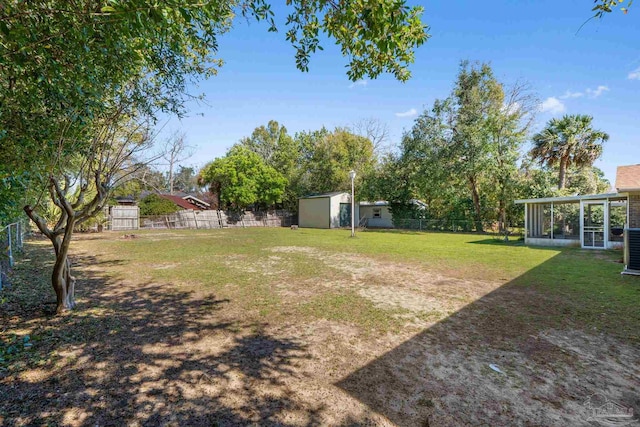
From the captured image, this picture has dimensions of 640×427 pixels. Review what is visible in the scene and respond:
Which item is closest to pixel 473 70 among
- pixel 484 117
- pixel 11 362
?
pixel 484 117

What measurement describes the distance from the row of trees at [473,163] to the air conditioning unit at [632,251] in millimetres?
12460

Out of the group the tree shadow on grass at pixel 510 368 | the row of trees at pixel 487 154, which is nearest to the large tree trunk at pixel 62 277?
the tree shadow on grass at pixel 510 368

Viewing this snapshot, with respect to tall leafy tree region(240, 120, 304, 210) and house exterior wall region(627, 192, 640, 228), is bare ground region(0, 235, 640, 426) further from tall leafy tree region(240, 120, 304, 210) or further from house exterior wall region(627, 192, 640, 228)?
tall leafy tree region(240, 120, 304, 210)

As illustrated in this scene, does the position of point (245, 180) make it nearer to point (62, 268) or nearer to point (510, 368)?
point (62, 268)

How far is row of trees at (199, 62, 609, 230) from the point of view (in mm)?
19141

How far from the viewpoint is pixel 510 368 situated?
290 cm

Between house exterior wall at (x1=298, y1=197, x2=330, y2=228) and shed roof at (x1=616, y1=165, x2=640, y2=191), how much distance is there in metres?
18.2

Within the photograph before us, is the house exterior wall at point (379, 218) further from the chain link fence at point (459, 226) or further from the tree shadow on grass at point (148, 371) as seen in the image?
the tree shadow on grass at point (148, 371)

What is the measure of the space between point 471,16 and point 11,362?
1055cm

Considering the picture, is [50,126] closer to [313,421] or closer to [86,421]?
[86,421]

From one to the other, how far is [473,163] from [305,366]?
2021cm

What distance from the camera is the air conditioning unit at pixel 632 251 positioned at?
6797mm

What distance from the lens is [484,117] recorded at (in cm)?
2078


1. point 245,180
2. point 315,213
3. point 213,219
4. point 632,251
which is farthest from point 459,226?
point 213,219
